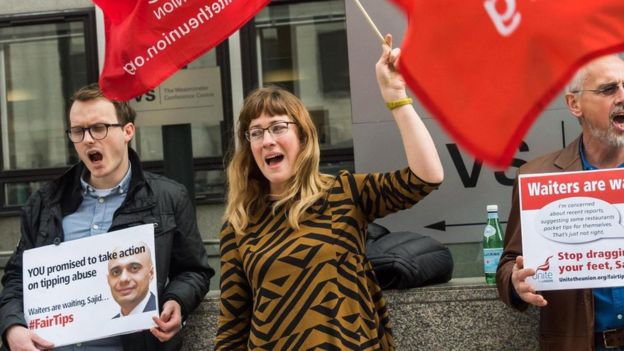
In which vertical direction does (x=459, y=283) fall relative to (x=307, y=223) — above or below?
below

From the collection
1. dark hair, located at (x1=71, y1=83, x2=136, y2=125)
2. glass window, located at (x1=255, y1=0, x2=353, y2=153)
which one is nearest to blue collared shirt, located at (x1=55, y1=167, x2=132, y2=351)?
dark hair, located at (x1=71, y1=83, x2=136, y2=125)

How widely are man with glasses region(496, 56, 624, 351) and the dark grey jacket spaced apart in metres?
1.33

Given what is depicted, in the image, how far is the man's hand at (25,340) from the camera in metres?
4.63

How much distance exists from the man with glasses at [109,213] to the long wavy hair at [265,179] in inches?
21.3

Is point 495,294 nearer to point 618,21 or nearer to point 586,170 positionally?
point 586,170

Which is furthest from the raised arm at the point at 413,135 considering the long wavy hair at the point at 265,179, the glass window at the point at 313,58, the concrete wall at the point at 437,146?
the glass window at the point at 313,58

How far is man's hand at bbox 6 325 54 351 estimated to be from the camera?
4629mm

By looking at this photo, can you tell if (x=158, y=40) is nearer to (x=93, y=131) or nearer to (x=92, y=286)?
(x=93, y=131)

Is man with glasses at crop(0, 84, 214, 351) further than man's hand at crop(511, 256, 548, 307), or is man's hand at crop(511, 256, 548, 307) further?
man with glasses at crop(0, 84, 214, 351)

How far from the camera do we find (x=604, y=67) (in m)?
4.31

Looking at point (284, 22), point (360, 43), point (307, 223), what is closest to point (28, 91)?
point (284, 22)

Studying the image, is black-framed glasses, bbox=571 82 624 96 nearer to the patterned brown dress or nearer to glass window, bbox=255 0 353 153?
the patterned brown dress

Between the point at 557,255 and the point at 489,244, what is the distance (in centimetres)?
113

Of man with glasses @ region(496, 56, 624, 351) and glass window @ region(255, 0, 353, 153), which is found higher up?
glass window @ region(255, 0, 353, 153)
